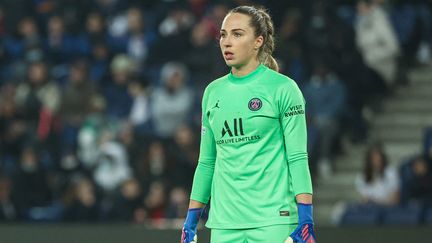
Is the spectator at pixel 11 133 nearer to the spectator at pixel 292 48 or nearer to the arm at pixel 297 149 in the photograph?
the spectator at pixel 292 48

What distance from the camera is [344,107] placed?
1094cm

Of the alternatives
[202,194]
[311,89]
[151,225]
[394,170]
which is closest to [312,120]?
[311,89]

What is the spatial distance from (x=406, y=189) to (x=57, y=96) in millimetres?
4494

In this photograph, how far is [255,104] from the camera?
4316 mm

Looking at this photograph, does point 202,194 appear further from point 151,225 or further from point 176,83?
point 176,83

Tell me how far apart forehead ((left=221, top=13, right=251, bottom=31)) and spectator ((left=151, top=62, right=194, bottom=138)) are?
22.2ft

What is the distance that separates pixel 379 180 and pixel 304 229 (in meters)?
Result: 5.62

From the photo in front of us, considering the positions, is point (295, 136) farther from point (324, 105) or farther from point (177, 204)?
point (324, 105)

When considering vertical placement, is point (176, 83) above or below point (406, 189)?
above

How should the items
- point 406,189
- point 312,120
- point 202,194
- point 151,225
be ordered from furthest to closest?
1. point 312,120
2. point 406,189
3. point 151,225
4. point 202,194

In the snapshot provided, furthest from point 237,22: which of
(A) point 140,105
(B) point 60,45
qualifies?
(B) point 60,45

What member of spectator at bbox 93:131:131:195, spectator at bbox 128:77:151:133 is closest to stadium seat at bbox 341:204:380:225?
spectator at bbox 93:131:131:195

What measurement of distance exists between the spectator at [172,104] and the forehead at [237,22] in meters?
6.77

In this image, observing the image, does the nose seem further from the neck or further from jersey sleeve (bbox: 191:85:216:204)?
jersey sleeve (bbox: 191:85:216:204)
